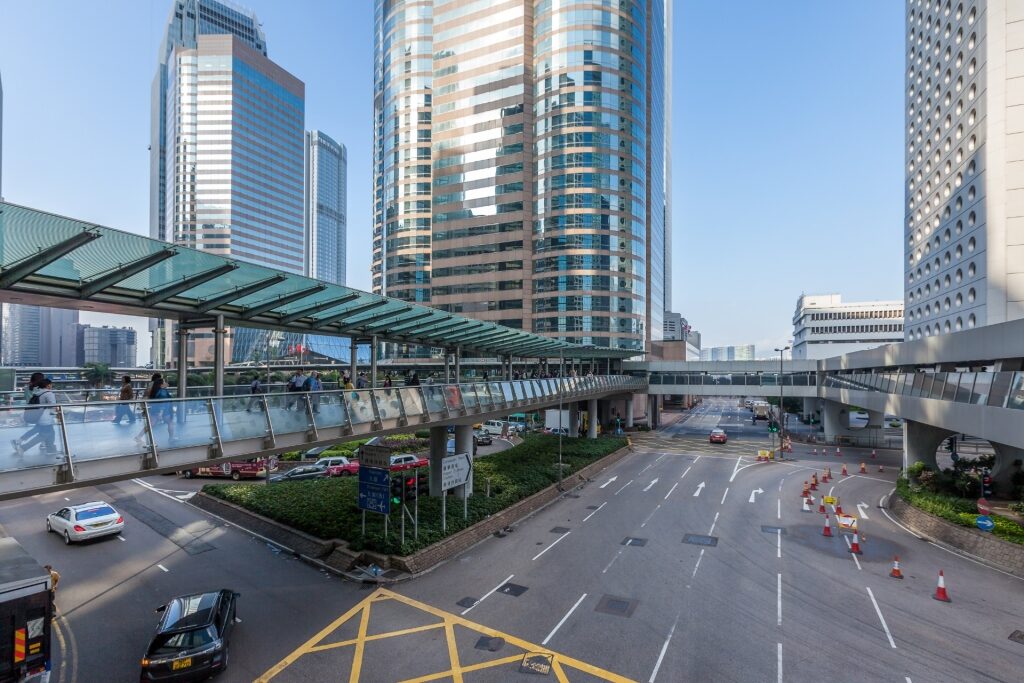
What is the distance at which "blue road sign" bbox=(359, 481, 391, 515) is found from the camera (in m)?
17.5

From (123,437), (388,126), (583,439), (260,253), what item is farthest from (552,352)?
(260,253)

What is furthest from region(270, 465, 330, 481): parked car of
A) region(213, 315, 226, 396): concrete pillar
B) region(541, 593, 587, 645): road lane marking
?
region(541, 593, 587, 645): road lane marking

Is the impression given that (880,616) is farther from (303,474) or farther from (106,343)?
(106,343)

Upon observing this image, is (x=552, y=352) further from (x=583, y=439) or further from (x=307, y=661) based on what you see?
(x=307, y=661)

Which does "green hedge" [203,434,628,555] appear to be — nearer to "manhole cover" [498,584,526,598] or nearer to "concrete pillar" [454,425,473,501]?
"concrete pillar" [454,425,473,501]

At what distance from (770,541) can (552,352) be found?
2293cm

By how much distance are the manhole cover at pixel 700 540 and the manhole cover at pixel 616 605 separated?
6399mm

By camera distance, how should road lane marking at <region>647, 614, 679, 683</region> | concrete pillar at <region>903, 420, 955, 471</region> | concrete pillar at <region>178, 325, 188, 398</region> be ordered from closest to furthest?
road lane marking at <region>647, 614, 679, 683</region>, concrete pillar at <region>178, 325, 188, 398</region>, concrete pillar at <region>903, 420, 955, 471</region>

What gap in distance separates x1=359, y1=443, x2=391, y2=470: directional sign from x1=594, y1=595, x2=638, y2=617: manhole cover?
825 centimetres

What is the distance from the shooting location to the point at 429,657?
11820 mm

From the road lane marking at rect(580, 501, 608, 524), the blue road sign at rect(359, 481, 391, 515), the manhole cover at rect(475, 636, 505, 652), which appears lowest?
the road lane marking at rect(580, 501, 608, 524)

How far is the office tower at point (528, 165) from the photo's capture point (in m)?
69.6

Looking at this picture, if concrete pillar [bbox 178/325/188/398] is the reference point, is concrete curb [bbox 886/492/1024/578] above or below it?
below

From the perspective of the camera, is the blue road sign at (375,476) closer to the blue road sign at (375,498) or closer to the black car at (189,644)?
the blue road sign at (375,498)
